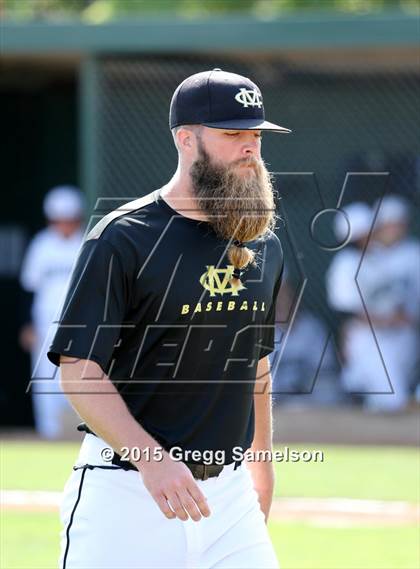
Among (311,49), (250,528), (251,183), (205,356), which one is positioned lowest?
(250,528)

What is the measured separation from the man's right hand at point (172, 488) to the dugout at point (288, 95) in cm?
736

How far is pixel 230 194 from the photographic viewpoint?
3488mm

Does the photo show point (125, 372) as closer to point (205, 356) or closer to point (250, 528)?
point (205, 356)

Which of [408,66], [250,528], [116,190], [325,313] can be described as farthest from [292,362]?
[250,528]

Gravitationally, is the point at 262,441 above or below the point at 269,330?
below

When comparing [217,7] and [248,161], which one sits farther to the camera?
[217,7]

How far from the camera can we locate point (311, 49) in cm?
1078

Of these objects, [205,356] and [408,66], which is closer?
[205,356]

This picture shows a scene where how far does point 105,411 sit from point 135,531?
385mm

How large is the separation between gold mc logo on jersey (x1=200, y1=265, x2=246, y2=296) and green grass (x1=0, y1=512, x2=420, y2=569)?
9.99 ft

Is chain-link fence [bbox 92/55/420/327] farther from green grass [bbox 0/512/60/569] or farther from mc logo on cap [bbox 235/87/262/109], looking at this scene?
mc logo on cap [bbox 235/87/262/109]

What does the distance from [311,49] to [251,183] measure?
24.6ft

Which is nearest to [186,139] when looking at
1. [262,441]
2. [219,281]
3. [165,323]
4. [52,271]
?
[219,281]

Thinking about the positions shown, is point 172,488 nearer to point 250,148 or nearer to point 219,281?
point 219,281
